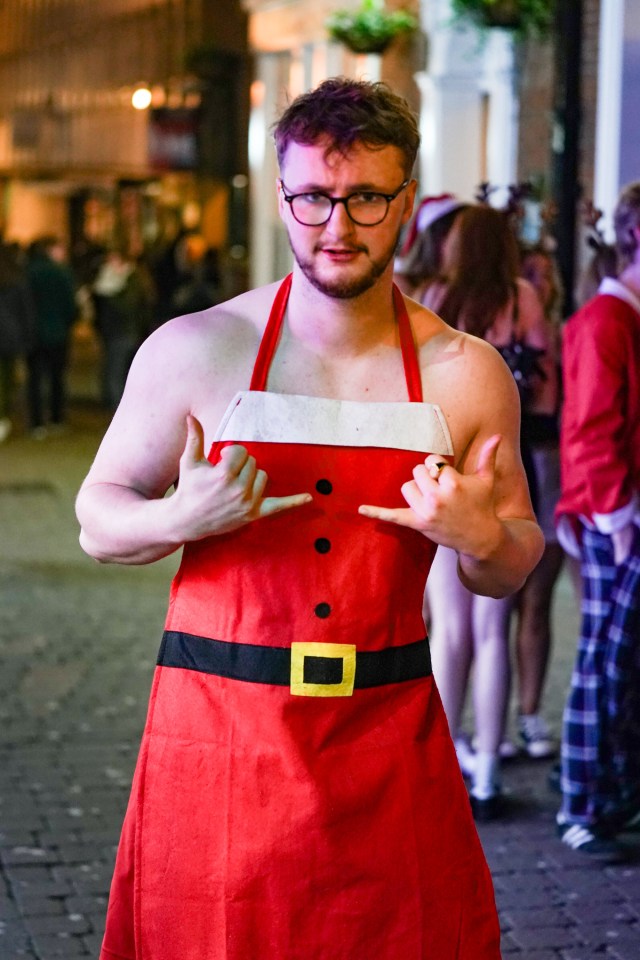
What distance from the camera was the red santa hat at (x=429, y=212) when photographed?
19.5ft

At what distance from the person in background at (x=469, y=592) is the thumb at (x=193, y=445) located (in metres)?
3.09

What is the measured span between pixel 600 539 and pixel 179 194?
21659mm

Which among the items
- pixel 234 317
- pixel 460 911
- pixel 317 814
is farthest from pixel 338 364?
pixel 460 911

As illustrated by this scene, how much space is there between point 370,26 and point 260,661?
13.6m

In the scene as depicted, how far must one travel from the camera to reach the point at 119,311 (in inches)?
752

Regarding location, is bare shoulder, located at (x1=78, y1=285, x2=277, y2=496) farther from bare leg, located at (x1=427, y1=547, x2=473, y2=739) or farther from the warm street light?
the warm street light

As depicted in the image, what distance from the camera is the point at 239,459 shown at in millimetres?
2684

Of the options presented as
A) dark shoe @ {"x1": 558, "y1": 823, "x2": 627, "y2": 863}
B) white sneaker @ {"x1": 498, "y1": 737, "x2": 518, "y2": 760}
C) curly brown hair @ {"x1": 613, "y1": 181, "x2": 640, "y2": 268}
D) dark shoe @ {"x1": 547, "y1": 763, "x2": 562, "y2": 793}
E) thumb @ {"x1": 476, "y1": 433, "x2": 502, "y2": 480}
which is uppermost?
curly brown hair @ {"x1": 613, "y1": 181, "x2": 640, "y2": 268}

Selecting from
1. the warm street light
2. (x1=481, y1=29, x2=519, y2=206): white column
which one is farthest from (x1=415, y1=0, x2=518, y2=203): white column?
the warm street light

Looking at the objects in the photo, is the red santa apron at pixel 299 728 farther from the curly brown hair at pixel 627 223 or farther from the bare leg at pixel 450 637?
the bare leg at pixel 450 637

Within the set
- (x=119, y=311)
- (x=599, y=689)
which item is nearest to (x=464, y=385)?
(x=599, y=689)

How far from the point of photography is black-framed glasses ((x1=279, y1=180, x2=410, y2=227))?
2832mm

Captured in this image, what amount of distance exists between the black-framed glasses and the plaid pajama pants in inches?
111

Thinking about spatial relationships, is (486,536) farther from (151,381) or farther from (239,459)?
(151,381)
